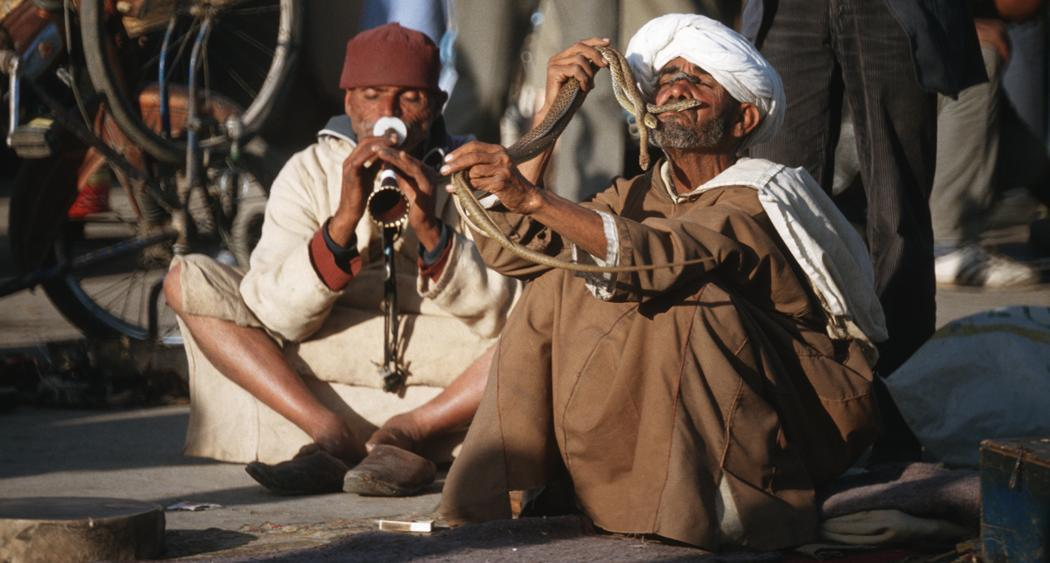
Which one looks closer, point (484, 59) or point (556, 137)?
point (556, 137)

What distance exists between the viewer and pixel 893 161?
4.82 m

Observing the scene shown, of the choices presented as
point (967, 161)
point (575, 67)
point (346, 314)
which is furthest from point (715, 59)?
point (967, 161)

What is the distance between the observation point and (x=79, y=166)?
641cm

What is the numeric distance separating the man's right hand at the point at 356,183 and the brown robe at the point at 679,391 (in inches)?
30.3

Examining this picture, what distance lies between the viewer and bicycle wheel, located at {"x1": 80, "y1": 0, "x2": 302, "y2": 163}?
6152 mm

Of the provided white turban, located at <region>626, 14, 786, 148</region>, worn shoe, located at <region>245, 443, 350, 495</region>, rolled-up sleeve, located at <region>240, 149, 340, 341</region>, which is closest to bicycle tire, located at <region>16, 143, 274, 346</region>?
rolled-up sleeve, located at <region>240, 149, 340, 341</region>

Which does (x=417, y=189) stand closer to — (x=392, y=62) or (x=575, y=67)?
(x=392, y=62)

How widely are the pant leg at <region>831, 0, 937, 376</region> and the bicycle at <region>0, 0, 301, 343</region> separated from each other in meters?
2.52

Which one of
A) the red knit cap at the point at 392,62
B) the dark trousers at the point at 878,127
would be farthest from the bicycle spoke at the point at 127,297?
the dark trousers at the point at 878,127

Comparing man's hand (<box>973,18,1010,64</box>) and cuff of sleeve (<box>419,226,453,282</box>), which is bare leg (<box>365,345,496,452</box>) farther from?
man's hand (<box>973,18,1010,64</box>)

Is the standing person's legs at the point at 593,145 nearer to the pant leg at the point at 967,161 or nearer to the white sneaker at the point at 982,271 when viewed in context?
the white sneaker at the point at 982,271

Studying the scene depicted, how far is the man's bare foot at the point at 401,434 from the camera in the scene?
4707 mm

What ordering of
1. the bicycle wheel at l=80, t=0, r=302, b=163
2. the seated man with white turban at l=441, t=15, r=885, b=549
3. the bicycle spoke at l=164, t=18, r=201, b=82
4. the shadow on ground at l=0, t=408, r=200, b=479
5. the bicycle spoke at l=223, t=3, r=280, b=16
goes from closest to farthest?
the seated man with white turban at l=441, t=15, r=885, b=549 → the shadow on ground at l=0, t=408, r=200, b=479 → the bicycle wheel at l=80, t=0, r=302, b=163 → the bicycle spoke at l=164, t=18, r=201, b=82 → the bicycle spoke at l=223, t=3, r=280, b=16

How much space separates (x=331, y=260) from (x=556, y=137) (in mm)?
988
